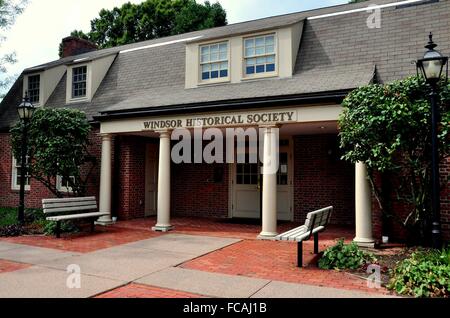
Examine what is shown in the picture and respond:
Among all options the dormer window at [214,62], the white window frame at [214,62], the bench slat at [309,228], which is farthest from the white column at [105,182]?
the bench slat at [309,228]

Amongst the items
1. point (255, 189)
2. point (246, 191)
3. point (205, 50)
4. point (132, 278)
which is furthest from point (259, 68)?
point (132, 278)

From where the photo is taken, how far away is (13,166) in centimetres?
1479

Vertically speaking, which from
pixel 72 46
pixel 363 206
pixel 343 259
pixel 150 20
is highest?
pixel 150 20

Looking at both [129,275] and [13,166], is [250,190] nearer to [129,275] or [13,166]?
[129,275]

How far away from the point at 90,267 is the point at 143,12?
109ft

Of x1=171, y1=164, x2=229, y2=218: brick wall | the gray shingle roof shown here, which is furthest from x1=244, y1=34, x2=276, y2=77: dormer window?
x1=171, y1=164, x2=229, y2=218: brick wall

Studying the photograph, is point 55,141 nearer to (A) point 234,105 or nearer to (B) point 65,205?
(B) point 65,205

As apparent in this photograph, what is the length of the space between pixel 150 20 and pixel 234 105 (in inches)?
1143

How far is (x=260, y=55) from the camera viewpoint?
34.4 feet

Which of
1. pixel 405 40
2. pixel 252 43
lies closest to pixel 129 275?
pixel 252 43

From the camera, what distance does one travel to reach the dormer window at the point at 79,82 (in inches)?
553

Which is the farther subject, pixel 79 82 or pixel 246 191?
pixel 79 82

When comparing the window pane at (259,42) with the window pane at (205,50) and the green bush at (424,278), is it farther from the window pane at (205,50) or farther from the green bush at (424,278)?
the green bush at (424,278)

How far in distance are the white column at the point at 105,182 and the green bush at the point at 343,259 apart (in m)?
7.28
